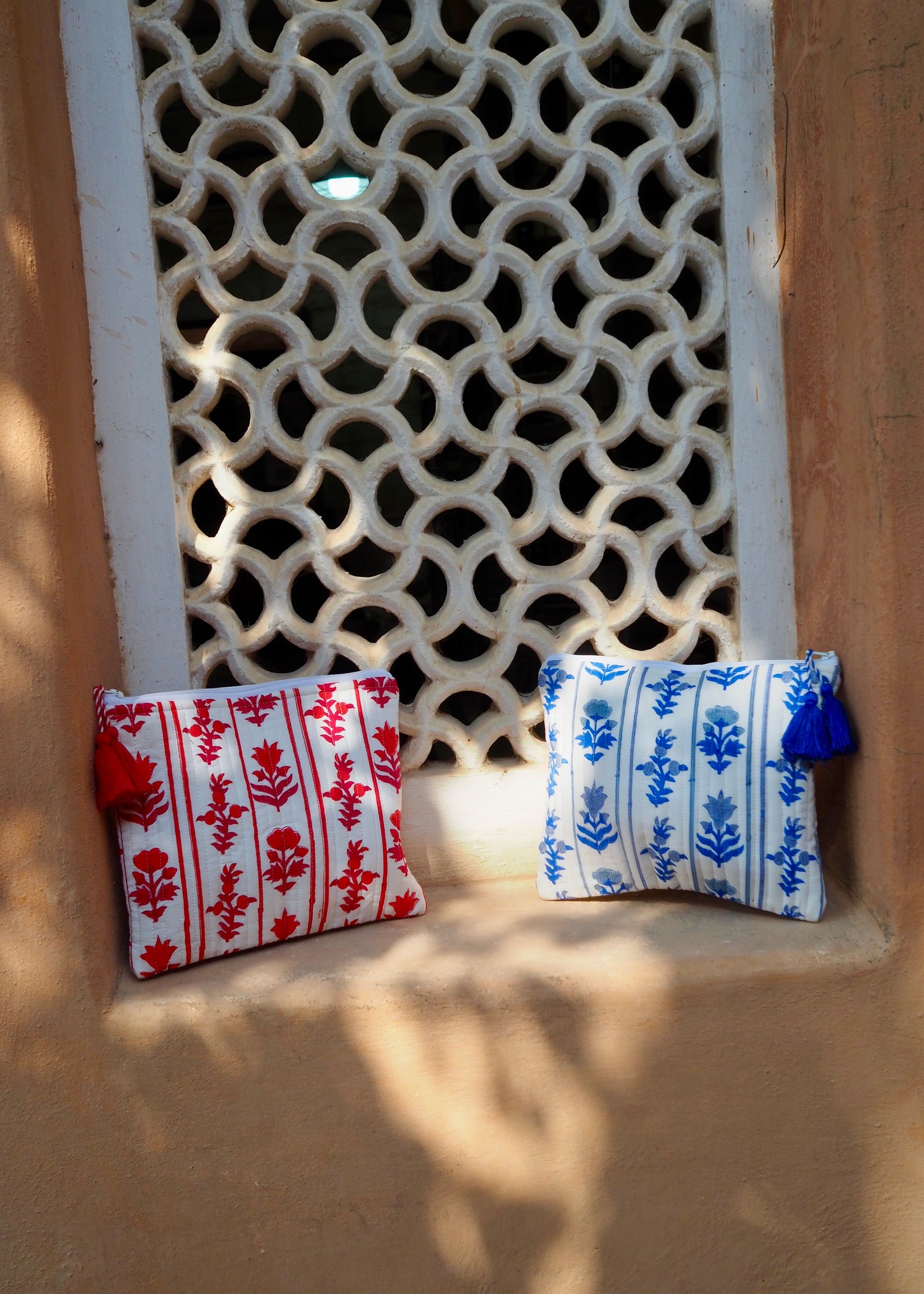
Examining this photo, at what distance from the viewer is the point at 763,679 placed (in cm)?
191

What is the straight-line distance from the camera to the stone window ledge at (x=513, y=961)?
1739 millimetres

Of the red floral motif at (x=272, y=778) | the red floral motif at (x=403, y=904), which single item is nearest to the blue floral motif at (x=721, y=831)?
the red floral motif at (x=403, y=904)

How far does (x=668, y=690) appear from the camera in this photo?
196 cm

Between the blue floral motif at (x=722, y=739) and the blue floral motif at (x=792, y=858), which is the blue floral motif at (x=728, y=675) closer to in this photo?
the blue floral motif at (x=722, y=739)

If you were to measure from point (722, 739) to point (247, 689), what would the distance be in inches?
38.3

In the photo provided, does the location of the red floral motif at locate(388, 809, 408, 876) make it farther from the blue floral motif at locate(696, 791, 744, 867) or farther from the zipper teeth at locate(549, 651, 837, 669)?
the blue floral motif at locate(696, 791, 744, 867)

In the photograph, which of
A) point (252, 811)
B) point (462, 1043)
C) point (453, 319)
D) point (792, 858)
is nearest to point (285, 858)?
point (252, 811)

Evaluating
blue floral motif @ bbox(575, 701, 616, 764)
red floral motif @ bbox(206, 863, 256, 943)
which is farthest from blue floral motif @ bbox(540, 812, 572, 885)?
red floral motif @ bbox(206, 863, 256, 943)

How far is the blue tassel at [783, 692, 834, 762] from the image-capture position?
5.93ft

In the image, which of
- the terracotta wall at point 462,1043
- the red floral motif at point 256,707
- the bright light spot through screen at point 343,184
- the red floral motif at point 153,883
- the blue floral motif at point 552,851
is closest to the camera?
the terracotta wall at point 462,1043

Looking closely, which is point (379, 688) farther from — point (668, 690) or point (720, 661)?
point (720, 661)

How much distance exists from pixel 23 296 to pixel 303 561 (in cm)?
74

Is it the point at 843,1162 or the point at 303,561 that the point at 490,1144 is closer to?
the point at 843,1162

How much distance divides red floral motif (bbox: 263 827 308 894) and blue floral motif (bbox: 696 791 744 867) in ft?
2.62
